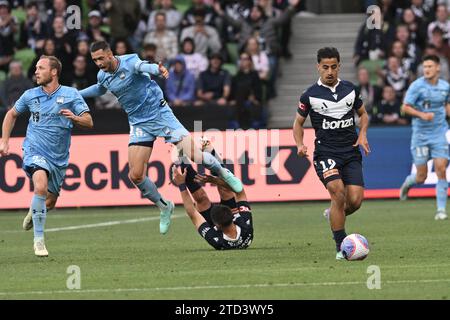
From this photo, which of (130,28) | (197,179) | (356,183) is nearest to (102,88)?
(197,179)

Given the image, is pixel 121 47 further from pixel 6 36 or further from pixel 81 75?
pixel 6 36

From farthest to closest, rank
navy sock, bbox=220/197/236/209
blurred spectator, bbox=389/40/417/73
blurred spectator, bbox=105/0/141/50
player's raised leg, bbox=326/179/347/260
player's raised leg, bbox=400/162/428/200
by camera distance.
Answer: blurred spectator, bbox=105/0/141/50 → blurred spectator, bbox=389/40/417/73 → player's raised leg, bbox=400/162/428/200 → navy sock, bbox=220/197/236/209 → player's raised leg, bbox=326/179/347/260

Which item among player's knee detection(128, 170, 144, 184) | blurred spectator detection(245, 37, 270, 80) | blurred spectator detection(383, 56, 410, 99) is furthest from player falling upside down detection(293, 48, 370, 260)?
blurred spectator detection(245, 37, 270, 80)

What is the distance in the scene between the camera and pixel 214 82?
2662 cm

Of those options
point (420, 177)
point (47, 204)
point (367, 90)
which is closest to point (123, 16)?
point (367, 90)

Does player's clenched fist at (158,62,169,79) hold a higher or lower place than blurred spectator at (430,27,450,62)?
higher

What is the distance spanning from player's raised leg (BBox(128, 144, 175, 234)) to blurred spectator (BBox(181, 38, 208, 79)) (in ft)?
34.8

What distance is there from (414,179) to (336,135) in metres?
7.82

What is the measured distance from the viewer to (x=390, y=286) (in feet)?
36.5

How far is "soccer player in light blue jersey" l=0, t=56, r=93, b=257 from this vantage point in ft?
48.1

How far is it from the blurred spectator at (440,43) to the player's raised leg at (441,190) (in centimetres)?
748

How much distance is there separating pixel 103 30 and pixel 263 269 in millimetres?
16938

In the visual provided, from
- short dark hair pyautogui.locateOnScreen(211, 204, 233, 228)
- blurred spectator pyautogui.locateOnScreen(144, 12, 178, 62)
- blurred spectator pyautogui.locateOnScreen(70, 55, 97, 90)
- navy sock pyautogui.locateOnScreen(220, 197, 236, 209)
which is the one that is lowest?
blurred spectator pyautogui.locateOnScreen(70, 55, 97, 90)

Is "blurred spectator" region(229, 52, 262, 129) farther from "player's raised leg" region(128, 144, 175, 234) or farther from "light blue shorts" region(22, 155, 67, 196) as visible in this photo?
"light blue shorts" region(22, 155, 67, 196)
